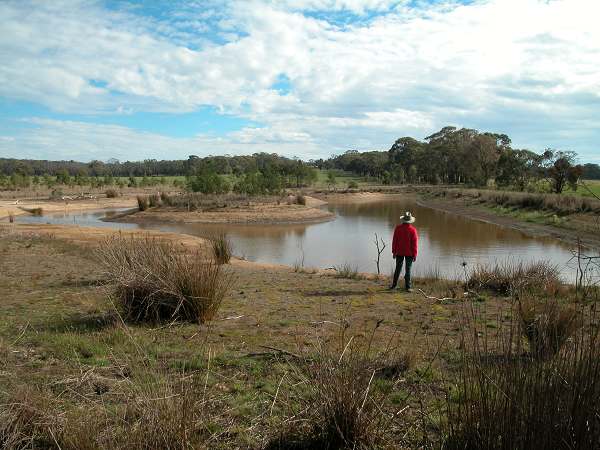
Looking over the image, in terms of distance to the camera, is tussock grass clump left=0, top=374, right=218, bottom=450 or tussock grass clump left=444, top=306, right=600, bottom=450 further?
tussock grass clump left=0, top=374, right=218, bottom=450

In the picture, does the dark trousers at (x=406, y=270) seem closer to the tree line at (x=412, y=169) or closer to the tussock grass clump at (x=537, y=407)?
the tussock grass clump at (x=537, y=407)

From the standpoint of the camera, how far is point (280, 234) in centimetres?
3488

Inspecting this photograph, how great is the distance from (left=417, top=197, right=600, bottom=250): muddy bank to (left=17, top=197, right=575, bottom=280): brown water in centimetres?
89

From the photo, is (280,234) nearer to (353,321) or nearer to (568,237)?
(568,237)

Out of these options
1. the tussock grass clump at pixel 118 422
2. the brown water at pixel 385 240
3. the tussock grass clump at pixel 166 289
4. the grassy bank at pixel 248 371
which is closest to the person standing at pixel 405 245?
the grassy bank at pixel 248 371

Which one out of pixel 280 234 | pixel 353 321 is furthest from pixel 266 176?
pixel 353 321

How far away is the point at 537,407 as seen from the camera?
2551 millimetres

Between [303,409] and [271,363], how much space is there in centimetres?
164

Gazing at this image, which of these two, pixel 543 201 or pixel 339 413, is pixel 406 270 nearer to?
pixel 339 413

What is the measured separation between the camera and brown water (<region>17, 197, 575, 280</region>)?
21109mm

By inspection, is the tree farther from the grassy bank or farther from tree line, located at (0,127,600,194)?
the grassy bank

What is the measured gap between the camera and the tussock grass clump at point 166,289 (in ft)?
22.2

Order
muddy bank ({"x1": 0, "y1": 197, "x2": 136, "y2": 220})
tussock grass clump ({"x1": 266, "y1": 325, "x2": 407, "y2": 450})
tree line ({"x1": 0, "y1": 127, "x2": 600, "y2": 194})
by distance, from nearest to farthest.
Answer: tussock grass clump ({"x1": 266, "y1": 325, "x2": 407, "y2": 450}) → muddy bank ({"x1": 0, "y1": 197, "x2": 136, "y2": 220}) → tree line ({"x1": 0, "y1": 127, "x2": 600, "y2": 194})

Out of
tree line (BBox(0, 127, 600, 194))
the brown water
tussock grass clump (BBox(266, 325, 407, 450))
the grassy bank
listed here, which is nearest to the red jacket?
the grassy bank
